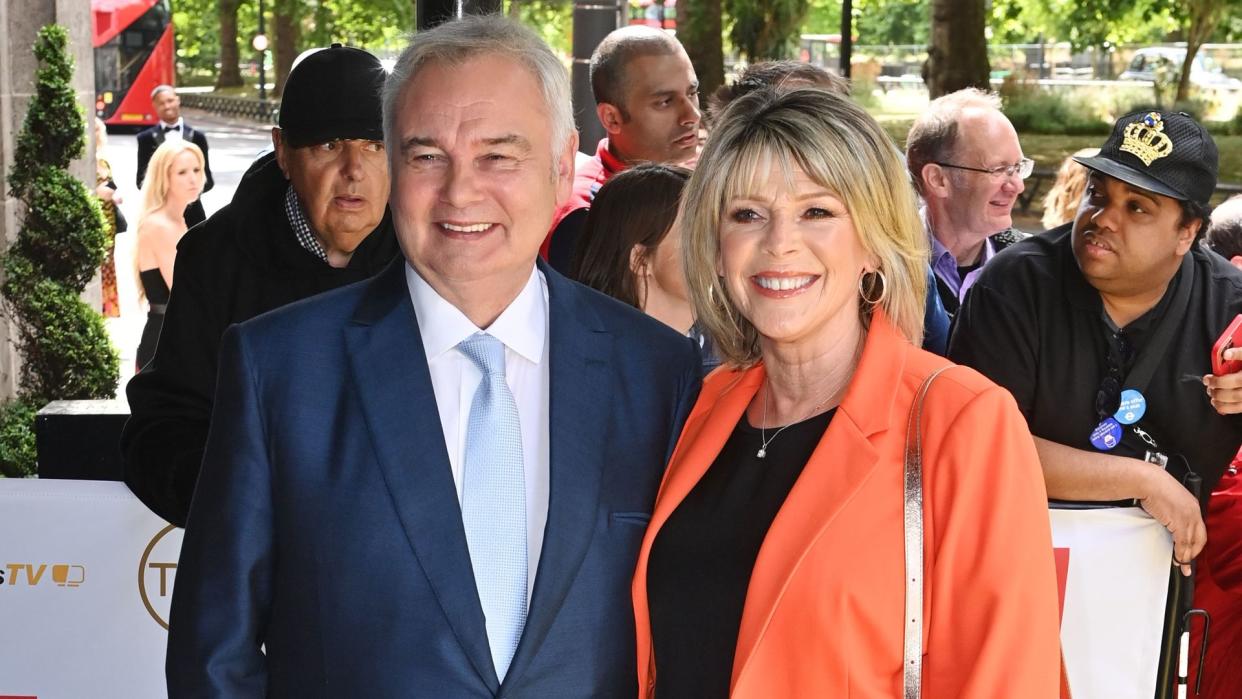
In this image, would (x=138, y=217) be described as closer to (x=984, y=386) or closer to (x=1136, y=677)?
(x=1136, y=677)

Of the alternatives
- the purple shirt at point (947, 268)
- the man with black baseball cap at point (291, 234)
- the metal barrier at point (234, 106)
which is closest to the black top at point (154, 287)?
the purple shirt at point (947, 268)

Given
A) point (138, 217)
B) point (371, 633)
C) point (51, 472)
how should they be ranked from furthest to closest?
1. point (138, 217)
2. point (51, 472)
3. point (371, 633)

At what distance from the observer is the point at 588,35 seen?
8961 mm

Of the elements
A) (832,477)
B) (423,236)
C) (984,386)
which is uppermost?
(423,236)

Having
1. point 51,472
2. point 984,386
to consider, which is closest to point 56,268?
point 51,472

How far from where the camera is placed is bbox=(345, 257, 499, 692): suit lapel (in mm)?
2303

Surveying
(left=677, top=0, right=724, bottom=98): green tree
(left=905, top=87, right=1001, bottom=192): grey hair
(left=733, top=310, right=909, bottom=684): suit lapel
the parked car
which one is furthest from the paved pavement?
the parked car

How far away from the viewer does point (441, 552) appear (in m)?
2.32

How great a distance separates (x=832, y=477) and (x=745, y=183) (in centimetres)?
58

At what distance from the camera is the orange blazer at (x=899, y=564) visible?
2268mm

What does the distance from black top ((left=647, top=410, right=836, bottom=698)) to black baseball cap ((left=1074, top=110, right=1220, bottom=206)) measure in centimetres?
151

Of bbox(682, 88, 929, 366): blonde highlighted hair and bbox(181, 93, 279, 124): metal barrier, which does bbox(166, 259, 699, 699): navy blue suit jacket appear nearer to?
bbox(682, 88, 929, 366): blonde highlighted hair

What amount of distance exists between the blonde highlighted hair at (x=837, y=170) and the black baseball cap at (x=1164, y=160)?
1.20 metres

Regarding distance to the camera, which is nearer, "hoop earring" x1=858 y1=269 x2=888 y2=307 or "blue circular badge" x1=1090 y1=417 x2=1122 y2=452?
"hoop earring" x1=858 y1=269 x2=888 y2=307
